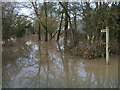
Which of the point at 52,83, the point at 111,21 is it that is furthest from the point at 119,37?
the point at 52,83

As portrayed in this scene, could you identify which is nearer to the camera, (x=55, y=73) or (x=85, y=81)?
(x=85, y=81)

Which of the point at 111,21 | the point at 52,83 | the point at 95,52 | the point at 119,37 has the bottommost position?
the point at 52,83

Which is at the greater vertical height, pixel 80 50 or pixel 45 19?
pixel 45 19

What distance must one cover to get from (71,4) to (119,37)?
93.5 inches

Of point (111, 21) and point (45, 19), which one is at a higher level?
point (45, 19)

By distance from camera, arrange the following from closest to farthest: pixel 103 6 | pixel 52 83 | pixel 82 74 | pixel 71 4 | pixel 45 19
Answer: pixel 52 83 → pixel 82 74 → pixel 103 6 → pixel 71 4 → pixel 45 19

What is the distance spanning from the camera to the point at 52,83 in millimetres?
2592

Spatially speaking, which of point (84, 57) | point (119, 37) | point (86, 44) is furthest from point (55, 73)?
point (119, 37)

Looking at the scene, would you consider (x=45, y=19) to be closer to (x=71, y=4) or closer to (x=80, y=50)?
(x=71, y=4)

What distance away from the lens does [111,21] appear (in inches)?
170

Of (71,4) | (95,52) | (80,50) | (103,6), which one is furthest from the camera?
(71,4)

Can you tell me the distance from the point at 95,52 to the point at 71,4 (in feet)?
7.64

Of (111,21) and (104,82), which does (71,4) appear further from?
(104,82)

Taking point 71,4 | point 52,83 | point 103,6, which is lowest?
point 52,83
